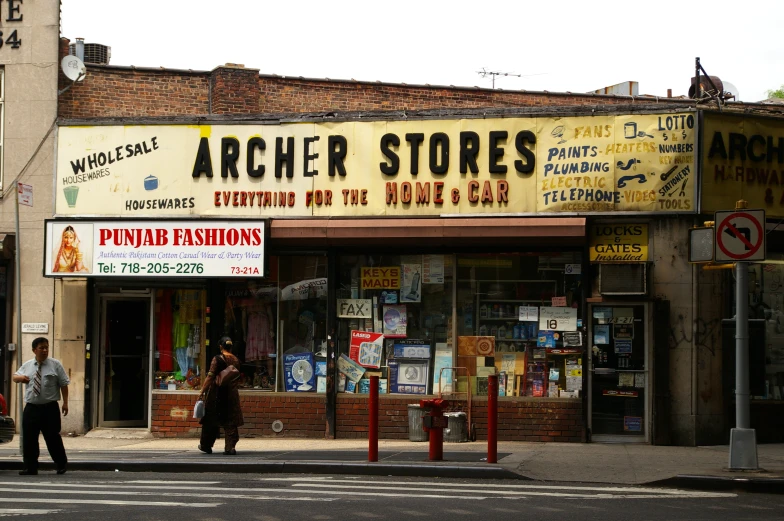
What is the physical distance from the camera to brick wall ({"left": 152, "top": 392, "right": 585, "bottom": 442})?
16.7 m

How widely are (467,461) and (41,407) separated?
17.7 ft

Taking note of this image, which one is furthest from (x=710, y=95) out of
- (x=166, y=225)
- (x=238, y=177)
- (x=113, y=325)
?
(x=113, y=325)

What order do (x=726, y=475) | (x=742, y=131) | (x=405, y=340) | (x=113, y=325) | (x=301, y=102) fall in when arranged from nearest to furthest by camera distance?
(x=726, y=475)
(x=742, y=131)
(x=405, y=340)
(x=113, y=325)
(x=301, y=102)

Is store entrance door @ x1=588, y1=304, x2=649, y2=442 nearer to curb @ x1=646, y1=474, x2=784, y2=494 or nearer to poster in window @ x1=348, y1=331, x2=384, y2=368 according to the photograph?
poster in window @ x1=348, y1=331, x2=384, y2=368

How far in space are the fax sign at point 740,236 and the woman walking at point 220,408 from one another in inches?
270

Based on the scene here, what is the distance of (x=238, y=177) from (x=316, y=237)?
1.87 m

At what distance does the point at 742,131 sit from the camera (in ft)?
54.0

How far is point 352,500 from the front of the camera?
10477mm

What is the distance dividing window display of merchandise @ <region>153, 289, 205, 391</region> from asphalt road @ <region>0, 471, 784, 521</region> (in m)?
5.62

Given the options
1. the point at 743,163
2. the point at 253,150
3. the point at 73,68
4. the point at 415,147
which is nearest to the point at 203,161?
the point at 253,150

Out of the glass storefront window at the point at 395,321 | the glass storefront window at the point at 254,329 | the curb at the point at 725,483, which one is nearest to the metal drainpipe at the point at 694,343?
the glass storefront window at the point at 395,321

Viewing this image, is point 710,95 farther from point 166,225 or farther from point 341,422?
point 166,225

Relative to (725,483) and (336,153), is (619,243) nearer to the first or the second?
(336,153)

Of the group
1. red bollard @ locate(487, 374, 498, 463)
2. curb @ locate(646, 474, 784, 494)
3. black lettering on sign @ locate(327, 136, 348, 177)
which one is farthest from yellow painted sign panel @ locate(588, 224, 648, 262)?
curb @ locate(646, 474, 784, 494)
